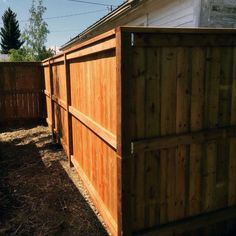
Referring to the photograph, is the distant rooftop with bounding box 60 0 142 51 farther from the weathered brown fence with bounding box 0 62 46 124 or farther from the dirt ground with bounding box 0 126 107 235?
the dirt ground with bounding box 0 126 107 235

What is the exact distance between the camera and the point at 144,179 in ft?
7.96

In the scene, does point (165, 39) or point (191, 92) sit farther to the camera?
point (191, 92)

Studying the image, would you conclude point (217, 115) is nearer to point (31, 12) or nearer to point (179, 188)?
point (179, 188)

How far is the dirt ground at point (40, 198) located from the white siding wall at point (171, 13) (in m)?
3.03

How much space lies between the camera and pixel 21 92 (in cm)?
880

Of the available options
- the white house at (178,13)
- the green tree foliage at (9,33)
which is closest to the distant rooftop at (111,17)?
the white house at (178,13)

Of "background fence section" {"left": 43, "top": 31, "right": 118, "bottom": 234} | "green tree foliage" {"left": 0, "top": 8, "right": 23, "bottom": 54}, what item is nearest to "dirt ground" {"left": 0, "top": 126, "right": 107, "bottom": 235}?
"background fence section" {"left": 43, "top": 31, "right": 118, "bottom": 234}

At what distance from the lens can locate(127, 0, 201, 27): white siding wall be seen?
420 cm

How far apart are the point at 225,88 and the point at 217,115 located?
0.25 m

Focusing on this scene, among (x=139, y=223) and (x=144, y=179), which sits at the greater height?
(x=144, y=179)

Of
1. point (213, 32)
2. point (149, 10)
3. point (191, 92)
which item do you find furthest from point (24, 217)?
point (149, 10)

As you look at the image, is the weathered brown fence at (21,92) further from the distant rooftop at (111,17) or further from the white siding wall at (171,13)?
the white siding wall at (171,13)

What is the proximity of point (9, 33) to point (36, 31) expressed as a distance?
42.8ft

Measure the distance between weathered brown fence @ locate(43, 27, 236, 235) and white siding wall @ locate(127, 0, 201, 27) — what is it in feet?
6.23
